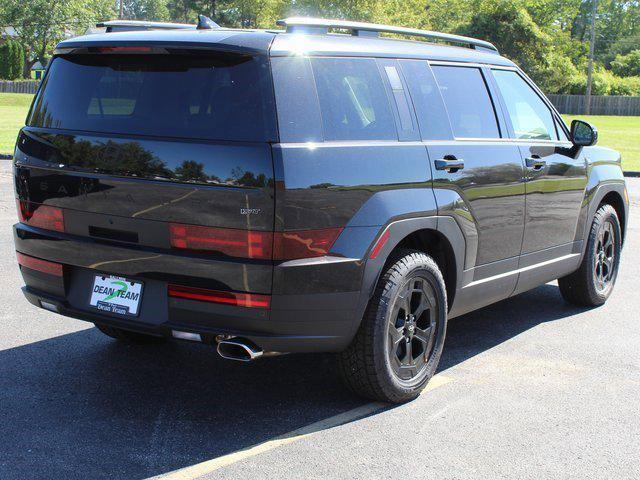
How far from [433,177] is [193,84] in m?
1.44

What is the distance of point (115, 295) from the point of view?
4.30 m

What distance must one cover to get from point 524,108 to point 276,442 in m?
3.10

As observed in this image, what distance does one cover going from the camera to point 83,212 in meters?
4.34

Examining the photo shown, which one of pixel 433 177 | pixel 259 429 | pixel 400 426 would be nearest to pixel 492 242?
pixel 433 177

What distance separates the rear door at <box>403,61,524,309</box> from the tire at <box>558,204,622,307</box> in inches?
52.6

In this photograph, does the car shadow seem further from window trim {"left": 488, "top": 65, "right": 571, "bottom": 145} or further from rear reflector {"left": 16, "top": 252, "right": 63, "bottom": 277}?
window trim {"left": 488, "top": 65, "right": 571, "bottom": 145}

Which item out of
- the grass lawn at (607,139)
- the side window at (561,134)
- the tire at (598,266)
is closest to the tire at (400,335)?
the side window at (561,134)

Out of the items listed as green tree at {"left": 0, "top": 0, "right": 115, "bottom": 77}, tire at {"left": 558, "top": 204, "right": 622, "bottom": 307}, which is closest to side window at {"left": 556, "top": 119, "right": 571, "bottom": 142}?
tire at {"left": 558, "top": 204, "right": 622, "bottom": 307}

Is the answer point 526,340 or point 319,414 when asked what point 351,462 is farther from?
point 526,340

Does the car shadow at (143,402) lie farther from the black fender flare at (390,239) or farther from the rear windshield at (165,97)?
the rear windshield at (165,97)

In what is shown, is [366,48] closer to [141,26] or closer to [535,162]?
[141,26]

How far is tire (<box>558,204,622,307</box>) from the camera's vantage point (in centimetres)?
682

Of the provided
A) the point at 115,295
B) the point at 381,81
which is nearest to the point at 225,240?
the point at 115,295

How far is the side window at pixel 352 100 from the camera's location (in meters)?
4.25
